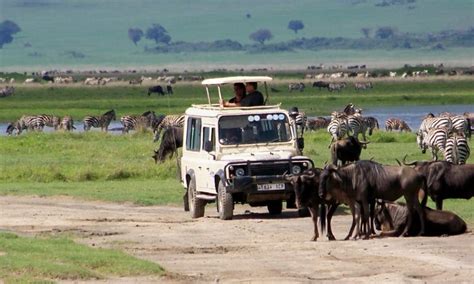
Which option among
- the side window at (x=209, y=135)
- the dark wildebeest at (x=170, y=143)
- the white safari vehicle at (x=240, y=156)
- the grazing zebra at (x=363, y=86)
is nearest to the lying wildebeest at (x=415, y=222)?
the white safari vehicle at (x=240, y=156)

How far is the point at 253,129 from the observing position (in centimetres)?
2098

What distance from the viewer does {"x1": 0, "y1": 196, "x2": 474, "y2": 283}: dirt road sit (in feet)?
45.2

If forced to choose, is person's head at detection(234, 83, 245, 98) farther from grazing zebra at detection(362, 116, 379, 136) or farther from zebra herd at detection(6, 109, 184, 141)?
zebra herd at detection(6, 109, 184, 141)

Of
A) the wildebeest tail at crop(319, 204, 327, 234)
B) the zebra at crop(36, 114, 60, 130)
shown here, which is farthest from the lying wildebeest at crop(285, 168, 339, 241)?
the zebra at crop(36, 114, 60, 130)

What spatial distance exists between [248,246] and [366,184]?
5.79 ft

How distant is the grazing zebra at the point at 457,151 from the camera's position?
28.5m

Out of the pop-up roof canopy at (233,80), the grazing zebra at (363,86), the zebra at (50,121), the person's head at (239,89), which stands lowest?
the grazing zebra at (363,86)

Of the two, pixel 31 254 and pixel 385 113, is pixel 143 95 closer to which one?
pixel 385 113

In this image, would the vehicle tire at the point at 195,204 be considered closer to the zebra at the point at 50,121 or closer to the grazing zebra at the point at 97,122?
the grazing zebra at the point at 97,122

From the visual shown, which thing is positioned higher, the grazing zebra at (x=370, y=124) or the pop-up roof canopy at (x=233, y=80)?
the pop-up roof canopy at (x=233, y=80)

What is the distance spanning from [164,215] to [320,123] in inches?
1077

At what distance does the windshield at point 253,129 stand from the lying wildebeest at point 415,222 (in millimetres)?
3644

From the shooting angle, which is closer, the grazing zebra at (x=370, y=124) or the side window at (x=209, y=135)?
the side window at (x=209, y=135)

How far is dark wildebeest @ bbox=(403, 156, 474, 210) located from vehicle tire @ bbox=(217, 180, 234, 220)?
2773mm
